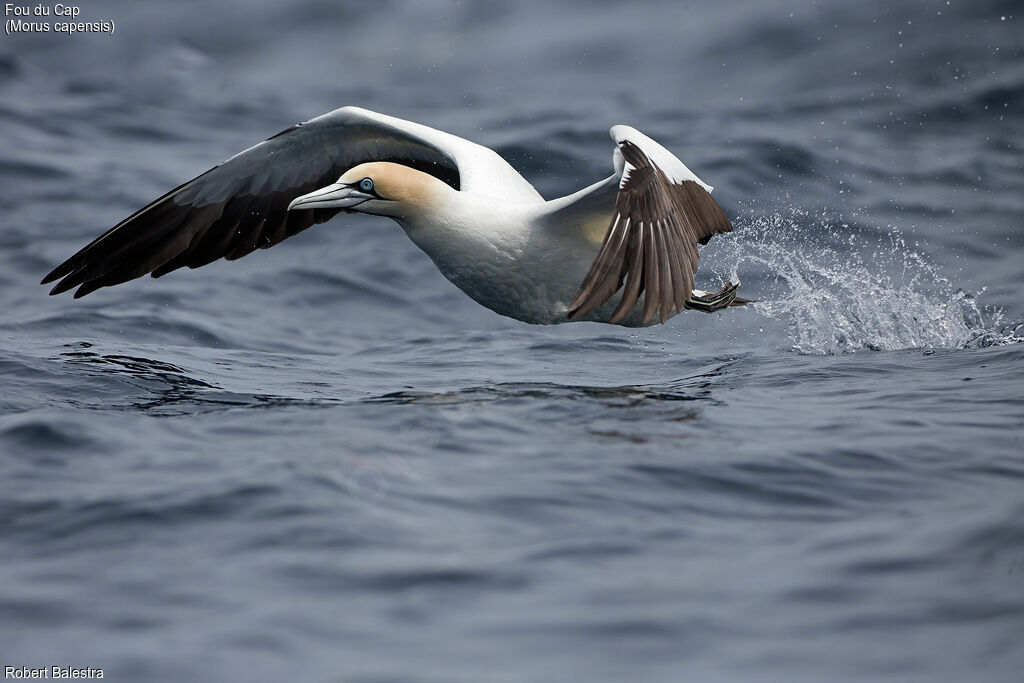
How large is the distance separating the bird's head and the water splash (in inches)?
81.8

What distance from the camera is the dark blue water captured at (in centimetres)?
377

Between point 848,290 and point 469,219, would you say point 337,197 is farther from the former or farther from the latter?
point 848,290

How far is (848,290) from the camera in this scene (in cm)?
909

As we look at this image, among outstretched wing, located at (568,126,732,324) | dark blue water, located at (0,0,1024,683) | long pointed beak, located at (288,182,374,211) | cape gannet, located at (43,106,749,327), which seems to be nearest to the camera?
dark blue water, located at (0,0,1024,683)

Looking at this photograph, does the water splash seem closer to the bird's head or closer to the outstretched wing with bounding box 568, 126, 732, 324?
the outstretched wing with bounding box 568, 126, 732, 324

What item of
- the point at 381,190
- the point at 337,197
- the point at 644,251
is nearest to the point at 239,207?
the point at 337,197

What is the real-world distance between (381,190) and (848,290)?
3.89 m

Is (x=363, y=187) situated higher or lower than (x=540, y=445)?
higher

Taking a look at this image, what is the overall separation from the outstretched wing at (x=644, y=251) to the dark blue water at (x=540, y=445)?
0.61 meters

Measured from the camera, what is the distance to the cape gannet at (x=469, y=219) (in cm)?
580

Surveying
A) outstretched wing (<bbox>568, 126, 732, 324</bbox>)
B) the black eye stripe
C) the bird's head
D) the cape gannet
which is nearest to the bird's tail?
the cape gannet

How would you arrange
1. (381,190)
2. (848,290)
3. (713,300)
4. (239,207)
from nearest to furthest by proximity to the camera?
(381,190) < (713,300) < (239,207) < (848,290)

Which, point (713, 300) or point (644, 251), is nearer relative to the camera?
point (644, 251)

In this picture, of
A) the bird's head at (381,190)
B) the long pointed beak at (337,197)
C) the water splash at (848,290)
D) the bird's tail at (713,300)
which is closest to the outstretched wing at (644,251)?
the bird's head at (381,190)
